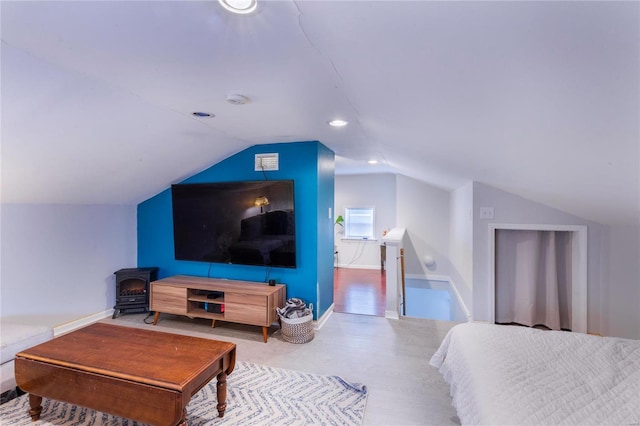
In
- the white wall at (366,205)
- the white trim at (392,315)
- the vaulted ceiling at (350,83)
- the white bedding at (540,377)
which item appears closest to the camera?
the vaulted ceiling at (350,83)

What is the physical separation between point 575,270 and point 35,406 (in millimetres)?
4665

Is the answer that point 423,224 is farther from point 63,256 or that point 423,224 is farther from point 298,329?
point 63,256

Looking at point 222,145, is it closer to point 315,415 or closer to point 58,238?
point 58,238

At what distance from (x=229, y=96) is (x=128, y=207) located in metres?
2.91

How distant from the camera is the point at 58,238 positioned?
127 inches

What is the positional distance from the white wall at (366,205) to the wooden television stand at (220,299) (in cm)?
387

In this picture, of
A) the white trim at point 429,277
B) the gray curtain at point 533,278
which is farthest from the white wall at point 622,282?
the white trim at point 429,277

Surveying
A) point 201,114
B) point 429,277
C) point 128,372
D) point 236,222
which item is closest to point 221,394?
point 128,372

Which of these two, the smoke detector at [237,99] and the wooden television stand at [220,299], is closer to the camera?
the smoke detector at [237,99]

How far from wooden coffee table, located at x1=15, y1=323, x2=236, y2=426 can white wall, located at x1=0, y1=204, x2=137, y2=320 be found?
4.68ft

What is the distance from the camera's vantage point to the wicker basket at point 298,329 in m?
2.98

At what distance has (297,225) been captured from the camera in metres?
3.40

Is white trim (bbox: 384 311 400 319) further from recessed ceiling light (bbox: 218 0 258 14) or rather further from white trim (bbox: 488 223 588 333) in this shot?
recessed ceiling light (bbox: 218 0 258 14)

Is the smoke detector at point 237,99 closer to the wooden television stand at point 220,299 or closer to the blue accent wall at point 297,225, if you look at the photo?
the blue accent wall at point 297,225
